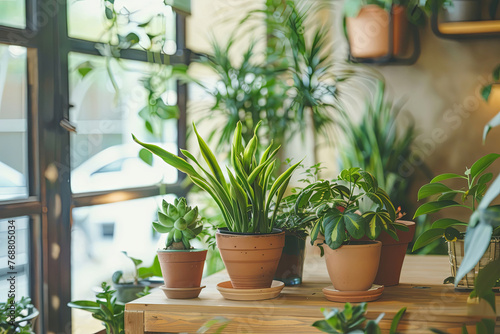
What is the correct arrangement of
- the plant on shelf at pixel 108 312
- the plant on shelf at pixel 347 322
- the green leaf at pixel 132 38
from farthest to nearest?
1. the green leaf at pixel 132 38
2. the plant on shelf at pixel 108 312
3. the plant on shelf at pixel 347 322

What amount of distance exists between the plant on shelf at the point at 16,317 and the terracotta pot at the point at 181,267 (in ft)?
1.40

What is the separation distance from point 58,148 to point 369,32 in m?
2.03

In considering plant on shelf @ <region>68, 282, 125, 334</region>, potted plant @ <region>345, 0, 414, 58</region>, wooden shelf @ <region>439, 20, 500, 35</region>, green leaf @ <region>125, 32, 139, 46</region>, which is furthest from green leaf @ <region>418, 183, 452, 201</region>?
wooden shelf @ <region>439, 20, 500, 35</region>

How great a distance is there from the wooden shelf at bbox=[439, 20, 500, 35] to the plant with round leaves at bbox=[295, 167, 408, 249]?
202 centimetres

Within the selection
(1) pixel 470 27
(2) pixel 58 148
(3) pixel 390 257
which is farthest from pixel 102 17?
(1) pixel 470 27

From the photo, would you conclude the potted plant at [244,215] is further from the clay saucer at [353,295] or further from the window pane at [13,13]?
the window pane at [13,13]

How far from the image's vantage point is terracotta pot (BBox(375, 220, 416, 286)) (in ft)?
5.36

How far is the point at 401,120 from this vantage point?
376 centimetres

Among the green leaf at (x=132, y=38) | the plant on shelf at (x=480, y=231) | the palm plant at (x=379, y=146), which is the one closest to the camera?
the plant on shelf at (x=480, y=231)

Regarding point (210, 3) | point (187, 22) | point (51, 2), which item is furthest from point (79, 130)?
point (210, 3)

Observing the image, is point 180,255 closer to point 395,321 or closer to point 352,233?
point 352,233

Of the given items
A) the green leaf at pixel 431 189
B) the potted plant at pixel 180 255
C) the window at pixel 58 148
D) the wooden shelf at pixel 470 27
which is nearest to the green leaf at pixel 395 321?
the green leaf at pixel 431 189

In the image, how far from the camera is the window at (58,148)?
195 centimetres

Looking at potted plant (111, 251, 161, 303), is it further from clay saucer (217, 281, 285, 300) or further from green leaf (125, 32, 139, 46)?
green leaf (125, 32, 139, 46)
